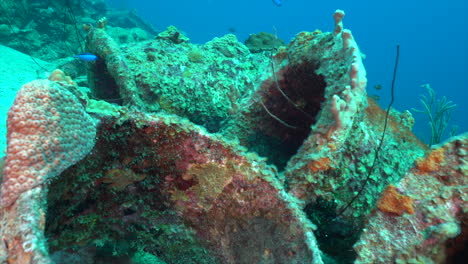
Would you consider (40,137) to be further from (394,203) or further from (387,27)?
(387,27)

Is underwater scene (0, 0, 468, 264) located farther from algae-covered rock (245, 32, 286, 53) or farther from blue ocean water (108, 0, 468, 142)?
blue ocean water (108, 0, 468, 142)

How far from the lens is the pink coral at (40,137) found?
1.09 meters

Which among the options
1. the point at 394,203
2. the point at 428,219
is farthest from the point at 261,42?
the point at 428,219

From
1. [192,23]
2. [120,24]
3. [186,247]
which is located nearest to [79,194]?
[186,247]

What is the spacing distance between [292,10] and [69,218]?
427ft

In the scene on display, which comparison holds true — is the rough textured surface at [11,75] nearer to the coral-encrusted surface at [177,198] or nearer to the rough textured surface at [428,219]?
the coral-encrusted surface at [177,198]

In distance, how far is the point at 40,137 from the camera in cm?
117

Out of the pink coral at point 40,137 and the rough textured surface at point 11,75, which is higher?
the pink coral at point 40,137

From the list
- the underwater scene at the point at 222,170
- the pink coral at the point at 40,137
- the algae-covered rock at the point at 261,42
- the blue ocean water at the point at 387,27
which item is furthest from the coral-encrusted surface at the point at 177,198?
the blue ocean water at the point at 387,27

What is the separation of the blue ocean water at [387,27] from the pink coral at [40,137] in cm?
7197

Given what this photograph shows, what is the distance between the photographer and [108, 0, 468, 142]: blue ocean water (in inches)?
2997

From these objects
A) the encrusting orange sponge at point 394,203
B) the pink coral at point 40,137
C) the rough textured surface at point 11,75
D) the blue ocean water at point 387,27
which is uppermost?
the blue ocean water at point 387,27

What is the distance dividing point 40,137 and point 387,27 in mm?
120333

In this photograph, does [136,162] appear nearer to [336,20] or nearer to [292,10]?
[336,20]
